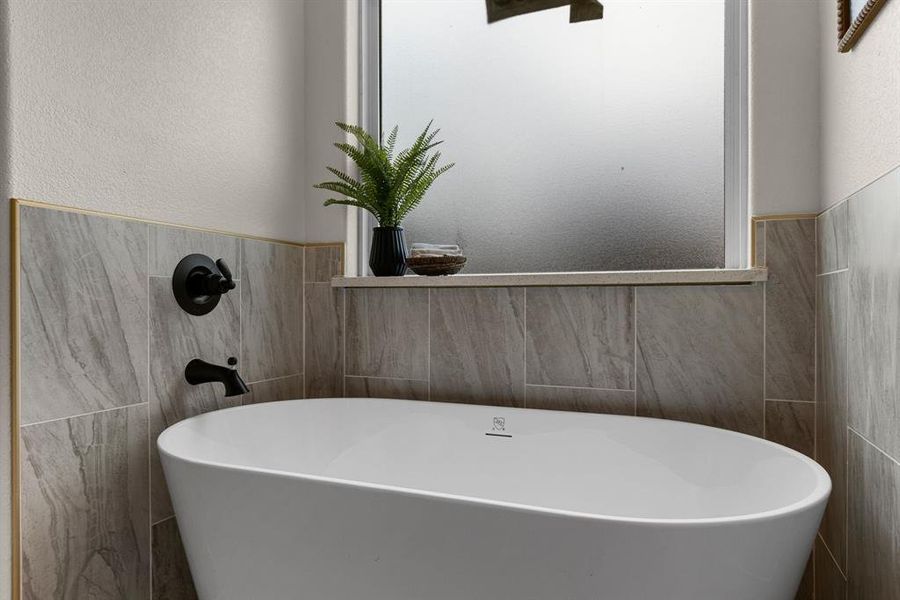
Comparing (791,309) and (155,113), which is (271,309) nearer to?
(155,113)

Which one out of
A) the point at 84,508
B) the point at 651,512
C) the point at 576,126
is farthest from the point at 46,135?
the point at 651,512

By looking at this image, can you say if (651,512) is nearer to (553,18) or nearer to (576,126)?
(576,126)

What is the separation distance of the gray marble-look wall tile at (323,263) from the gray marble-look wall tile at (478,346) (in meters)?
0.35

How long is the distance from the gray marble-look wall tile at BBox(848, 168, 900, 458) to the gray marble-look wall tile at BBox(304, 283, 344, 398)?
1.40 m

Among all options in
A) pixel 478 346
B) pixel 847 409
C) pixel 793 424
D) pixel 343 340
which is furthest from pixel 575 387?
pixel 343 340

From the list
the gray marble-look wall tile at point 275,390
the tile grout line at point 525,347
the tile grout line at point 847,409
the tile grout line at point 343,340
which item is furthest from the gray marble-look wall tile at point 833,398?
the gray marble-look wall tile at point 275,390

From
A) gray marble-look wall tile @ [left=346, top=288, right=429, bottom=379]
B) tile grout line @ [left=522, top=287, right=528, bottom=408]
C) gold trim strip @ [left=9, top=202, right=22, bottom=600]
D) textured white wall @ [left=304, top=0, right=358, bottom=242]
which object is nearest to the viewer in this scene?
gold trim strip @ [left=9, top=202, right=22, bottom=600]

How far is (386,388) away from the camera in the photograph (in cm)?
184

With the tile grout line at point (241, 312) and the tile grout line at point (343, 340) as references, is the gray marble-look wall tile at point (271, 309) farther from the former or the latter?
the tile grout line at point (343, 340)

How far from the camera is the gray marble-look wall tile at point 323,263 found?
188 cm

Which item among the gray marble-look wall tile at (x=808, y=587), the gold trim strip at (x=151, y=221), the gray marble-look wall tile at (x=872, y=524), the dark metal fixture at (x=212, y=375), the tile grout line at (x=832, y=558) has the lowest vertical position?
the gray marble-look wall tile at (x=808, y=587)

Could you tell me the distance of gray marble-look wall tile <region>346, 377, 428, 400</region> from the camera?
5.89ft

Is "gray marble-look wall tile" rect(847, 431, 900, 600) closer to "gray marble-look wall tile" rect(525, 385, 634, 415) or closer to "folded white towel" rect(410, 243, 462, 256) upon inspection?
"gray marble-look wall tile" rect(525, 385, 634, 415)

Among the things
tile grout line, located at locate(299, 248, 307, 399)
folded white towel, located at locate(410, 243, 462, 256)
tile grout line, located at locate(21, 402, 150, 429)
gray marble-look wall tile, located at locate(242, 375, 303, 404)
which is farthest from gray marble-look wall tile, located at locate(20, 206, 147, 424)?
folded white towel, located at locate(410, 243, 462, 256)
